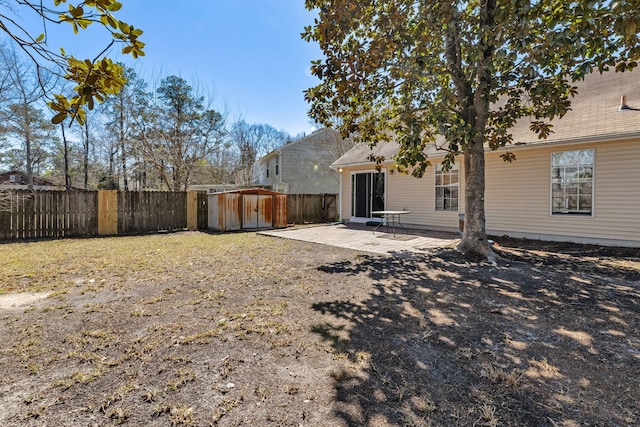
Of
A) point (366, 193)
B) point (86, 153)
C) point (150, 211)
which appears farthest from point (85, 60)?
point (86, 153)

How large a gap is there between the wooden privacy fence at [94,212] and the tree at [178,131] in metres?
6.52

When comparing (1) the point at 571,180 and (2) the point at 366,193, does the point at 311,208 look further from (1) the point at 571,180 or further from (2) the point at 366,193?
(1) the point at 571,180

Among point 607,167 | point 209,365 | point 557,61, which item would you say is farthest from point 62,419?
point 607,167

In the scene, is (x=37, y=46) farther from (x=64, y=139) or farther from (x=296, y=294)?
(x=64, y=139)

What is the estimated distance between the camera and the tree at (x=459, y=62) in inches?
172

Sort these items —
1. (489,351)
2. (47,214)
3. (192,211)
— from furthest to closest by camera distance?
(192,211), (47,214), (489,351)

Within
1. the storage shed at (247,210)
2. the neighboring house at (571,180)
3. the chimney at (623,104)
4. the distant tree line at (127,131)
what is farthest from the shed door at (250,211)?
the chimney at (623,104)

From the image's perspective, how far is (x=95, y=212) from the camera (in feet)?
31.8

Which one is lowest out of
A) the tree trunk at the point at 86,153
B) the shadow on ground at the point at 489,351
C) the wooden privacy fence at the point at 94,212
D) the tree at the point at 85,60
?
the shadow on ground at the point at 489,351

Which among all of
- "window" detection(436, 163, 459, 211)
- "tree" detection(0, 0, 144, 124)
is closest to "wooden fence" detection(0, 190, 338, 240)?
"window" detection(436, 163, 459, 211)

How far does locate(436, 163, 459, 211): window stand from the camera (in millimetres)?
9945

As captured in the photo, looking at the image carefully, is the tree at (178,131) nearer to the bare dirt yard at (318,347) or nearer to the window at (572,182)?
the bare dirt yard at (318,347)

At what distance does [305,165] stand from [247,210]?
1187 cm

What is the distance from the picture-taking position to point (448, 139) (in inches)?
213
